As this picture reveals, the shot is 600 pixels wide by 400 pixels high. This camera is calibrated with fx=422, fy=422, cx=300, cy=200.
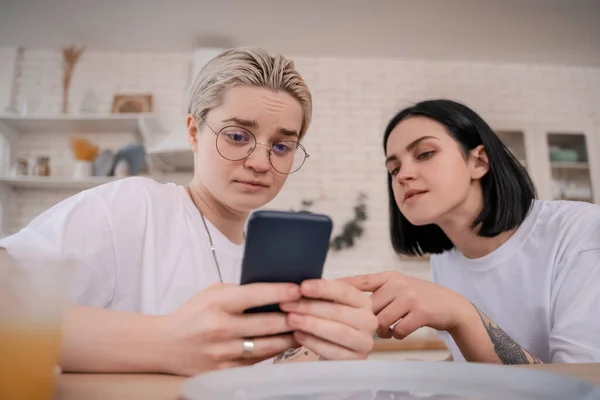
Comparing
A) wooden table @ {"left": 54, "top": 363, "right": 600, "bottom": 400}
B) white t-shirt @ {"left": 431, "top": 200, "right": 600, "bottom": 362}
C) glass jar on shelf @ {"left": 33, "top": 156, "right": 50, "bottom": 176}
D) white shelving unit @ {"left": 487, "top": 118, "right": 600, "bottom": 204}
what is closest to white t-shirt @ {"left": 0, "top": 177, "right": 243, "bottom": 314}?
wooden table @ {"left": 54, "top": 363, "right": 600, "bottom": 400}

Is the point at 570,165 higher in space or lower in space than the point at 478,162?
higher

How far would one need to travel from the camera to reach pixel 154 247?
41.3 inches

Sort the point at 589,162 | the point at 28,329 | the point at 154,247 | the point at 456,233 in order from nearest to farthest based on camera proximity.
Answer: the point at 28,329, the point at 154,247, the point at 456,233, the point at 589,162

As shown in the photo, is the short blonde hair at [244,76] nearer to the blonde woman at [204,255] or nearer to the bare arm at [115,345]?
the blonde woman at [204,255]

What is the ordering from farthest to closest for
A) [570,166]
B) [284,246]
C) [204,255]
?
[570,166]
[204,255]
[284,246]

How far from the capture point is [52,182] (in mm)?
3316

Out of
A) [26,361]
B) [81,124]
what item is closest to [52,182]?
[81,124]

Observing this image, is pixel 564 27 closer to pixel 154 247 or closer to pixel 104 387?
pixel 154 247

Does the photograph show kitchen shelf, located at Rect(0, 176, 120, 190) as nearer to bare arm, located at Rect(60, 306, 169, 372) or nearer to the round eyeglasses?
the round eyeglasses

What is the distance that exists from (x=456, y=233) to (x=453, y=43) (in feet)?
9.66

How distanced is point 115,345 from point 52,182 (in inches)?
128

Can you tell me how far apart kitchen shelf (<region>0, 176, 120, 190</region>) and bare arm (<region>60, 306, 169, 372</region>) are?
2811 millimetres

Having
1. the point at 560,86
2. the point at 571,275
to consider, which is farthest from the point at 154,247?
the point at 560,86

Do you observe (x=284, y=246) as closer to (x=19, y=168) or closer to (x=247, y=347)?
(x=247, y=347)
